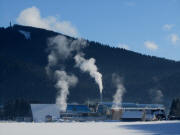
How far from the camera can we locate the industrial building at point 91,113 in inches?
1473

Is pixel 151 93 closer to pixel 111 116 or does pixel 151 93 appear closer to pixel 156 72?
pixel 156 72

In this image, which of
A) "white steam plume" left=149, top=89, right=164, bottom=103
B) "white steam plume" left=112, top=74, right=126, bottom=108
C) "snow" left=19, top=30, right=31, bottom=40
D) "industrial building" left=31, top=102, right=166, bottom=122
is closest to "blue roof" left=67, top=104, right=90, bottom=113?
"industrial building" left=31, top=102, right=166, bottom=122

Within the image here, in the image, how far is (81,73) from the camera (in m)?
95.3

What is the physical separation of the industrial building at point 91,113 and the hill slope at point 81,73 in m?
33.0

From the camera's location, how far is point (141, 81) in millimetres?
95438

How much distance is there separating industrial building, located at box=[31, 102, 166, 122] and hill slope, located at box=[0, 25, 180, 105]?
3303 cm

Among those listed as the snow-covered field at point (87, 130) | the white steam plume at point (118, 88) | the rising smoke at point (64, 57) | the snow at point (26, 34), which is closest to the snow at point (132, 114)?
the snow-covered field at point (87, 130)

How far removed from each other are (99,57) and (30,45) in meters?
21.5

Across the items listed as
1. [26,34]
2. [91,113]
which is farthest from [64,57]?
[91,113]

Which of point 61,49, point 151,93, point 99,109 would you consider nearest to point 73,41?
point 61,49

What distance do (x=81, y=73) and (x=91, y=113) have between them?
185ft

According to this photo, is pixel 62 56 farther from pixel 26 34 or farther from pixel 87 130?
pixel 87 130

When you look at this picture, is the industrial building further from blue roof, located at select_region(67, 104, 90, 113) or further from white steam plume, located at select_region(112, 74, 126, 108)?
white steam plume, located at select_region(112, 74, 126, 108)

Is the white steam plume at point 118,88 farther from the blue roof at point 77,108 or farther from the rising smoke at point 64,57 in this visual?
the blue roof at point 77,108
